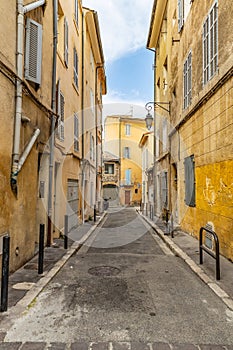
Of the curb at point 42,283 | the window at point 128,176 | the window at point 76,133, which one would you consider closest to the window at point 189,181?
the curb at point 42,283

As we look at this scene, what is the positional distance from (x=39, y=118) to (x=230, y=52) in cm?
497

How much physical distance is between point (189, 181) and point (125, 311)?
709 cm

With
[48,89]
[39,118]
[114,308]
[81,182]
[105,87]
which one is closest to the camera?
[114,308]

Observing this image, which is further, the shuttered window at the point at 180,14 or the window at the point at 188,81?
the shuttered window at the point at 180,14

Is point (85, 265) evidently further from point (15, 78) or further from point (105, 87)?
point (105, 87)

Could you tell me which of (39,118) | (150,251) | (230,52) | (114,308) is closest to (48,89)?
Answer: (39,118)

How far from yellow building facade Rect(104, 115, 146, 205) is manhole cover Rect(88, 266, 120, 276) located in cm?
3706

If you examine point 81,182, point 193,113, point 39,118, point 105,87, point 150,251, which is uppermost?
point 105,87

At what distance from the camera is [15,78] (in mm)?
5438

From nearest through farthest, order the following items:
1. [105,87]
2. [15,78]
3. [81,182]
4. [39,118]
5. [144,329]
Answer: [144,329], [15,78], [39,118], [81,182], [105,87]

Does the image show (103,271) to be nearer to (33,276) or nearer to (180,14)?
(33,276)

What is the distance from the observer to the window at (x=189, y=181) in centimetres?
984

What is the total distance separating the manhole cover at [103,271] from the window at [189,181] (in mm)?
4687

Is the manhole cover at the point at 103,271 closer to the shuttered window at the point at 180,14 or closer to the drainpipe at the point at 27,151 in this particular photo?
the drainpipe at the point at 27,151
